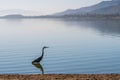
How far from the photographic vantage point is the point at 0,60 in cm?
3472

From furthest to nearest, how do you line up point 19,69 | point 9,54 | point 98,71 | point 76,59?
point 9,54
point 76,59
point 19,69
point 98,71

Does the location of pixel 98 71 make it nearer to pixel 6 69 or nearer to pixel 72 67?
pixel 72 67

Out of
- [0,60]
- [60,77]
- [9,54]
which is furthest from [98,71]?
[9,54]

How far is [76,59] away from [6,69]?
26.4 ft

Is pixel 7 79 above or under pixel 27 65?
under

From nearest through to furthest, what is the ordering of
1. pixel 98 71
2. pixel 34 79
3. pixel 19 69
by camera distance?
1. pixel 34 79
2. pixel 98 71
3. pixel 19 69

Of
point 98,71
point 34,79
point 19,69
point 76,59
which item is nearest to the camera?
point 34,79

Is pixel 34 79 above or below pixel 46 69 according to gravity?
below

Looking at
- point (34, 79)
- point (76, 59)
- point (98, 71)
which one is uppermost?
point (76, 59)

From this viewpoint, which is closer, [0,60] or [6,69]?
[6,69]

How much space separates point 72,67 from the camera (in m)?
29.3

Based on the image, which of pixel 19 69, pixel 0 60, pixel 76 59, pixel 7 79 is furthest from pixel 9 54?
pixel 7 79

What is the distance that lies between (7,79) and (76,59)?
54.2ft

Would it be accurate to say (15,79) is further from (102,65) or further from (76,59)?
(76,59)
